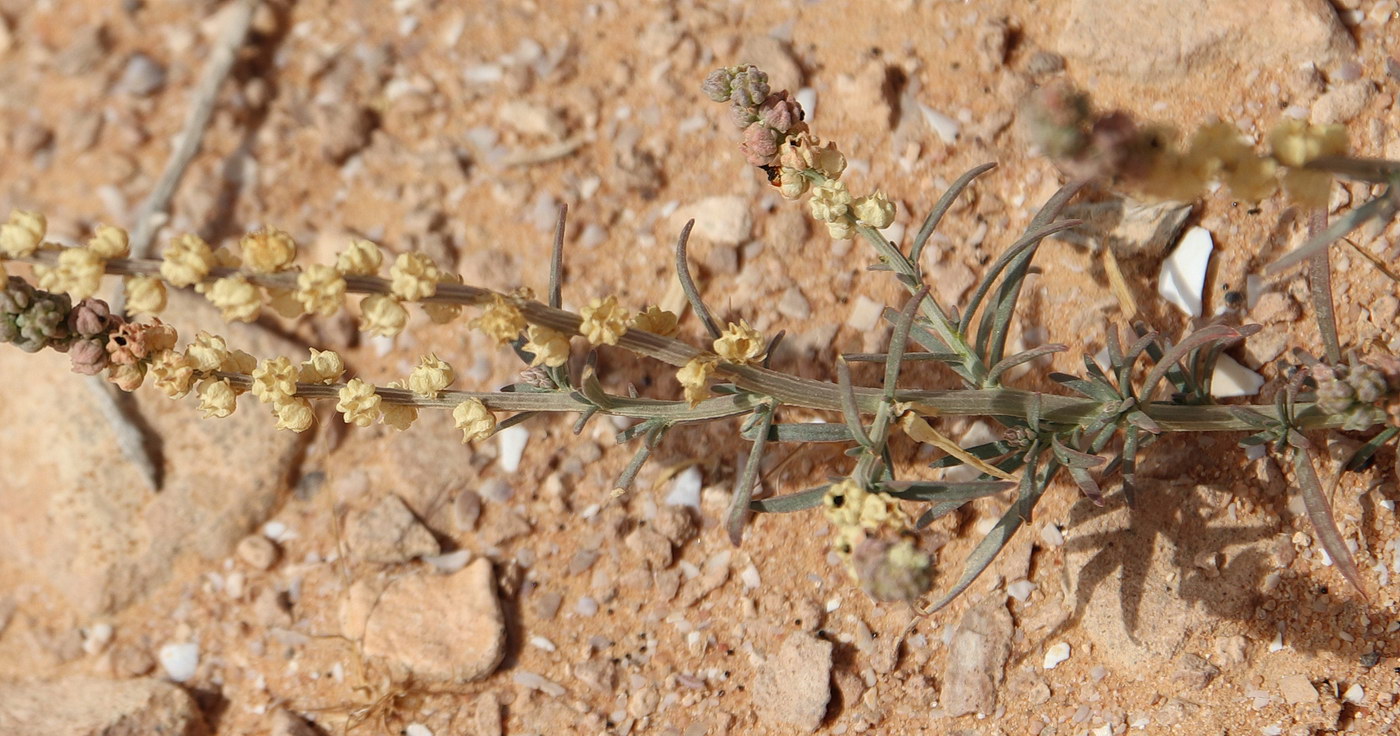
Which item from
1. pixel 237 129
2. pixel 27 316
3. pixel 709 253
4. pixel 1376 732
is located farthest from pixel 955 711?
pixel 237 129

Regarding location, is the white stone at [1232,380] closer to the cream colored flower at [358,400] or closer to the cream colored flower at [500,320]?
the cream colored flower at [500,320]

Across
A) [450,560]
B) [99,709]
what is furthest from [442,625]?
[99,709]

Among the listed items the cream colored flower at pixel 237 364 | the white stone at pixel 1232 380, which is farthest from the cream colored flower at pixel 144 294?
the white stone at pixel 1232 380

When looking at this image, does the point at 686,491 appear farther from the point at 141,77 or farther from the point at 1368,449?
the point at 141,77

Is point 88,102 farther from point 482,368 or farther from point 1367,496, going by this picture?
point 1367,496

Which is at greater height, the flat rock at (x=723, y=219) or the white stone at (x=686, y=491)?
the flat rock at (x=723, y=219)

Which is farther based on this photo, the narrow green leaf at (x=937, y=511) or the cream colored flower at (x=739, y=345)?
the narrow green leaf at (x=937, y=511)
